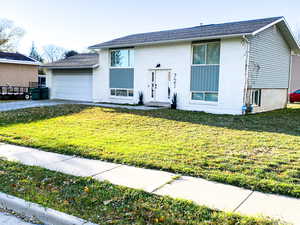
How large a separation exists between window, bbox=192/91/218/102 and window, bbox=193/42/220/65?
1600 mm

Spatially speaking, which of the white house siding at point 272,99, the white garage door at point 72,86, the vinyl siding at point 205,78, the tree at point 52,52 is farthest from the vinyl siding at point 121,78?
the tree at point 52,52

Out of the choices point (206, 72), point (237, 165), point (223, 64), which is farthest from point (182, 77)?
point (237, 165)

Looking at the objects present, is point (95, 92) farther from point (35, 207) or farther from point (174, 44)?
point (35, 207)

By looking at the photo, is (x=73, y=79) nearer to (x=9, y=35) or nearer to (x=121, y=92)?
(x=121, y=92)

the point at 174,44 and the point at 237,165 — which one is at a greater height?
the point at 174,44

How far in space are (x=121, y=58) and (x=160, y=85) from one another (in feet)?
11.8

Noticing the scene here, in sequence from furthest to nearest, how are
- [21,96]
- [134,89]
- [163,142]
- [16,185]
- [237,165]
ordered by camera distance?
[21,96]
[134,89]
[163,142]
[237,165]
[16,185]

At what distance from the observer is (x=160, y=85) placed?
16672mm

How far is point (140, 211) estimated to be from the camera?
11.3 ft

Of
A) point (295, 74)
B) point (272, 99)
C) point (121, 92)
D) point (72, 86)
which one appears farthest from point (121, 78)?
point (295, 74)

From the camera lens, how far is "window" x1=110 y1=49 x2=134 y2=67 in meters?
17.8

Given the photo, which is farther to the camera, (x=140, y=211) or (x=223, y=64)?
(x=223, y=64)

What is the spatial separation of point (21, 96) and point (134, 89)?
419 inches

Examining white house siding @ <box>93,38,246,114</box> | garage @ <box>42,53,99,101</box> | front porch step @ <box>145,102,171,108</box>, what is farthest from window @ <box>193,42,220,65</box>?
garage @ <box>42,53,99,101</box>
